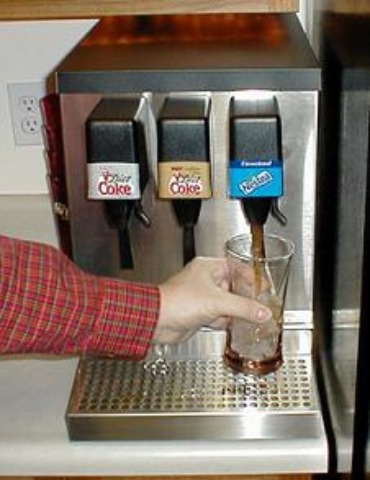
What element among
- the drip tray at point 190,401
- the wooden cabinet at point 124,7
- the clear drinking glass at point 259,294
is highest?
the wooden cabinet at point 124,7

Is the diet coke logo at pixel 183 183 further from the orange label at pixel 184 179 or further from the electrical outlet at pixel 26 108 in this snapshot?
the electrical outlet at pixel 26 108

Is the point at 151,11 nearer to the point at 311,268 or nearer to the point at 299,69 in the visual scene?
the point at 299,69

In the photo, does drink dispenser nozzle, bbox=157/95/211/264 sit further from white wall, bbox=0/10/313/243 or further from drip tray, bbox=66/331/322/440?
white wall, bbox=0/10/313/243

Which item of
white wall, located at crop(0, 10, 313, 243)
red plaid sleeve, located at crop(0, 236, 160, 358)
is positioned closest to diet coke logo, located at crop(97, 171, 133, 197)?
red plaid sleeve, located at crop(0, 236, 160, 358)

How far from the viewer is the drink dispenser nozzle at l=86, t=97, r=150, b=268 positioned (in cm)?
89

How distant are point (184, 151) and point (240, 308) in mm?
168

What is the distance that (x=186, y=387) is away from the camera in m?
0.95

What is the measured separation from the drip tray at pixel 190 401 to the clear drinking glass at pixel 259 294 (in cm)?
2

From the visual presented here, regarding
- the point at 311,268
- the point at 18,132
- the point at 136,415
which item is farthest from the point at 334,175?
the point at 18,132

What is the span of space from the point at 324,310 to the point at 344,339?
0.16 m

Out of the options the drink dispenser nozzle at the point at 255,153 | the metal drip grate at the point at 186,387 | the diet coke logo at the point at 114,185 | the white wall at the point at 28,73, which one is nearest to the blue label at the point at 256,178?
the drink dispenser nozzle at the point at 255,153

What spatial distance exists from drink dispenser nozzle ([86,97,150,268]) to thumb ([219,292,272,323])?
144mm

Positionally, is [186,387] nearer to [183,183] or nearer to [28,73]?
[183,183]

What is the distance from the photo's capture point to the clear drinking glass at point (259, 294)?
933mm
